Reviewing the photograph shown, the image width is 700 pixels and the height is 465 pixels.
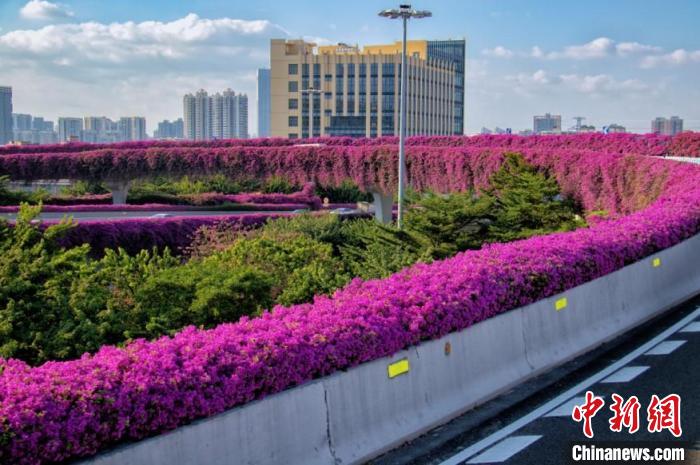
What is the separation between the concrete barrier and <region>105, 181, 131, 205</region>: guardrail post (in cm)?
4861

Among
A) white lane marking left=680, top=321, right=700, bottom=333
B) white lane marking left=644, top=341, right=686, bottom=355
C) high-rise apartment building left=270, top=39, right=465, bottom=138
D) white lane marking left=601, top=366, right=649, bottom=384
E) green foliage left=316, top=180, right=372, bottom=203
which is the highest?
high-rise apartment building left=270, top=39, right=465, bottom=138

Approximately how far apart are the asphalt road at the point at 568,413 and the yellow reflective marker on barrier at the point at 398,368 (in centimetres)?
68

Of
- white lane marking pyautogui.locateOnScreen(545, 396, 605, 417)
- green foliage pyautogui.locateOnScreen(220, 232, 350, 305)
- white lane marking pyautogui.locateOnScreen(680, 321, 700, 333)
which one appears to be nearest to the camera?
white lane marking pyautogui.locateOnScreen(545, 396, 605, 417)

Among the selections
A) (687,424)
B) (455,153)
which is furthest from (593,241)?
(455,153)

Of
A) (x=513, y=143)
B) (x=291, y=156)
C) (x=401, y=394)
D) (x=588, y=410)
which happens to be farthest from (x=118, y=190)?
(x=588, y=410)

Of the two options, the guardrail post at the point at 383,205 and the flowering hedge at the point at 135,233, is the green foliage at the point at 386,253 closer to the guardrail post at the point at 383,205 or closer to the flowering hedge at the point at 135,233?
the flowering hedge at the point at 135,233

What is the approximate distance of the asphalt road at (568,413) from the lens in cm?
872

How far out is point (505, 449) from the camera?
28.8 ft

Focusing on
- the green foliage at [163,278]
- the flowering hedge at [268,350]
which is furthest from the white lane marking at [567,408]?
the green foliage at [163,278]

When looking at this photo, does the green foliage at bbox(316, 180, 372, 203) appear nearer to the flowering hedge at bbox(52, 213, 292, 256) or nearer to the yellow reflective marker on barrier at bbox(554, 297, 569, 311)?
the flowering hedge at bbox(52, 213, 292, 256)

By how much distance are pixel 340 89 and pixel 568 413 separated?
159 meters

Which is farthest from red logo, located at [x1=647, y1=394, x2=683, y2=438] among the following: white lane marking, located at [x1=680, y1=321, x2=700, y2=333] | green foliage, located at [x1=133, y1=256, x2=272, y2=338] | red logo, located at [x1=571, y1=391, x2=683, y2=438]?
green foliage, located at [x1=133, y1=256, x2=272, y2=338]

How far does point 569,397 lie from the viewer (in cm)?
1041

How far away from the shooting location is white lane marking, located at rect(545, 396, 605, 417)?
9.79 metres
